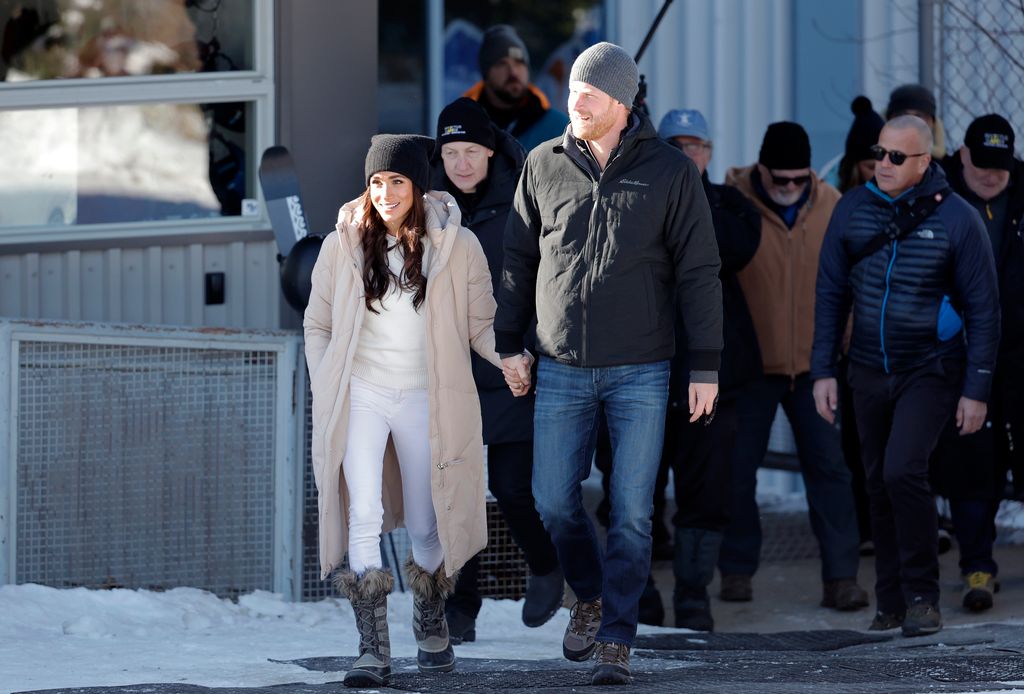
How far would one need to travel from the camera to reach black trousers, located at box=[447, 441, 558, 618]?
6785mm

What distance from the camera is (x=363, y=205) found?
6109mm

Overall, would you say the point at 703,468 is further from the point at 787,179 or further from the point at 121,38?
the point at 121,38

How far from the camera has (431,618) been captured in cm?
624

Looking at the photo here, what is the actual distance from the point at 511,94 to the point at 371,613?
4.11 m

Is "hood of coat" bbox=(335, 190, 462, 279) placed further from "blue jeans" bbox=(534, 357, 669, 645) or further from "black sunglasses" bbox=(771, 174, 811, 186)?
"black sunglasses" bbox=(771, 174, 811, 186)

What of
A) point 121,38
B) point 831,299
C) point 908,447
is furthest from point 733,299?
point 121,38

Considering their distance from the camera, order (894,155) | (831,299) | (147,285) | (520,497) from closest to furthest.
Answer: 1. (520,497)
2. (894,155)
3. (831,299)
4. (147,285)

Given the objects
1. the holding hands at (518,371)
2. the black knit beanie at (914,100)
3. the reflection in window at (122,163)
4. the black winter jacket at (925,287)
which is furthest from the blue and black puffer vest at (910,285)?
the reflection in window at (122,163)

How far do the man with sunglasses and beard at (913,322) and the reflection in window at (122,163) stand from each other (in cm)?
288

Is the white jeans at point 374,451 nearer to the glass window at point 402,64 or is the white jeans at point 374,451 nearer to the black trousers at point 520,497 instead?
the black trousers at point 520,497

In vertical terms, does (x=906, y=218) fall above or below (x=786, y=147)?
below

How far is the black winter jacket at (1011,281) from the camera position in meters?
7.87

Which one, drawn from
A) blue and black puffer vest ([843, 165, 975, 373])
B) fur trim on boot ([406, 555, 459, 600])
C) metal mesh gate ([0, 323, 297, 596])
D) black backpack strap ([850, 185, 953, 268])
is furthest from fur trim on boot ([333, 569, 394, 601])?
black backpack strap ([850, 185, 953, 268])

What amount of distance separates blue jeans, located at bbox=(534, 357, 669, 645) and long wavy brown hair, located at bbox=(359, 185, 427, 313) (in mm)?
506
